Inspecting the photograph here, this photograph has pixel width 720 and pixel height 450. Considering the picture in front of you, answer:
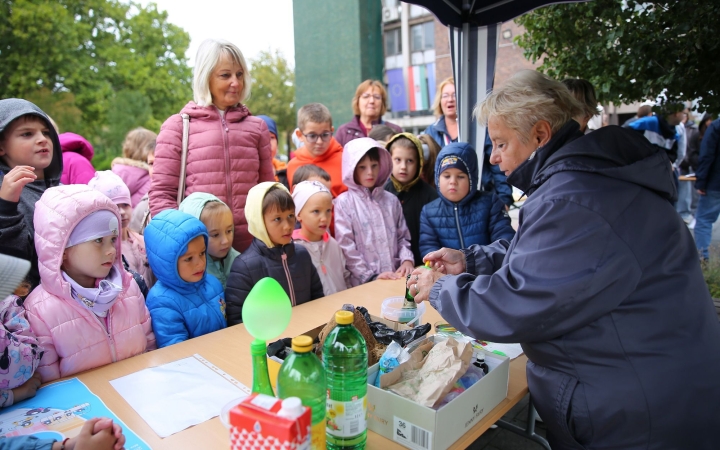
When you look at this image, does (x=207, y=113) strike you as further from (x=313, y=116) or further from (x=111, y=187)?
(x=313, y=116)

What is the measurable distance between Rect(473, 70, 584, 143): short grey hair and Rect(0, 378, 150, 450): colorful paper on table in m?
1.54

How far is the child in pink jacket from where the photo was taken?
10.8 ft

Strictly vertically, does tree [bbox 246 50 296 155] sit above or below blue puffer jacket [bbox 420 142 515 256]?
above

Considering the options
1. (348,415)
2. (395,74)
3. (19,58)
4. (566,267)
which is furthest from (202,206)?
(395,74)

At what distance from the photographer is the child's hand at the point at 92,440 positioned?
1.15m

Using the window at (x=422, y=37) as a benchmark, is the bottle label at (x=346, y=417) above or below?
below

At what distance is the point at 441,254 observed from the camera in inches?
79.7

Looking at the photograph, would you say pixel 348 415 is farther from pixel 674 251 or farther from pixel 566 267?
pixel 674 251

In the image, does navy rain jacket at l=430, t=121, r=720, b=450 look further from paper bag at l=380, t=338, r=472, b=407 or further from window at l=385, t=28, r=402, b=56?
window at l=385, t=28, r=402, b=56

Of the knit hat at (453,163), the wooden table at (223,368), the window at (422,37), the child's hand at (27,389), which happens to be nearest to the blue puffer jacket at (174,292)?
the wooden table at (223,368)

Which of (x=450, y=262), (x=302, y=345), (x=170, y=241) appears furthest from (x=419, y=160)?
(x=302, y=345)

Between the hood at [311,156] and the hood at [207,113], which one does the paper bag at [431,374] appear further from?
the hood at [311,156]

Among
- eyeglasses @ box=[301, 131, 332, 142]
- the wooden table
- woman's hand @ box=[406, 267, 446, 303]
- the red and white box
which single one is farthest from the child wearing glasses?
the red and white box

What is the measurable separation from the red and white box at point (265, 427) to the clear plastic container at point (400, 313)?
1123 mm
